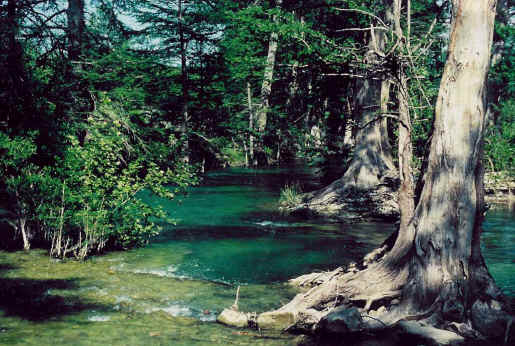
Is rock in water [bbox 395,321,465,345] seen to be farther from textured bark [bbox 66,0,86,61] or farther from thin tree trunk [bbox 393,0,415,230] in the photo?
textured bark [bbox 66,0,86,61]

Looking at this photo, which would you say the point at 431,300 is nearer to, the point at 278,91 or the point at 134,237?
the point at 134,237

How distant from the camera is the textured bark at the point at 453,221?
6.89 meters

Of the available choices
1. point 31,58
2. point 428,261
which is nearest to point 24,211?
point 31,58

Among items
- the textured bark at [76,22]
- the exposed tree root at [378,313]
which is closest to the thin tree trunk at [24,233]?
the textured bark at [76,22]

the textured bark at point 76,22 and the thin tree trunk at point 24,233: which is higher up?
the textured bark at point 76,22

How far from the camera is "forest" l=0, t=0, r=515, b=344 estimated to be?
7062 mm

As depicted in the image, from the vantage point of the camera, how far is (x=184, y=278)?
10.2 metres

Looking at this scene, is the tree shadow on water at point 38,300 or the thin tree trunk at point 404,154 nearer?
the tree shadow on water at point 38,300

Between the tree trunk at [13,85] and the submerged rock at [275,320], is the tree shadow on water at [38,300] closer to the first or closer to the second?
the submerged rock at [275,320]

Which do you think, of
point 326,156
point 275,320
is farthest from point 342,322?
point 326,156

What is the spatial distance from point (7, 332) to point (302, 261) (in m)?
6.73

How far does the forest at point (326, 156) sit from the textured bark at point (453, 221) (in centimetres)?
2

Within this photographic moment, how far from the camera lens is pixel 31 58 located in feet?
41.1

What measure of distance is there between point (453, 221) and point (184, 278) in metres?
5.44
